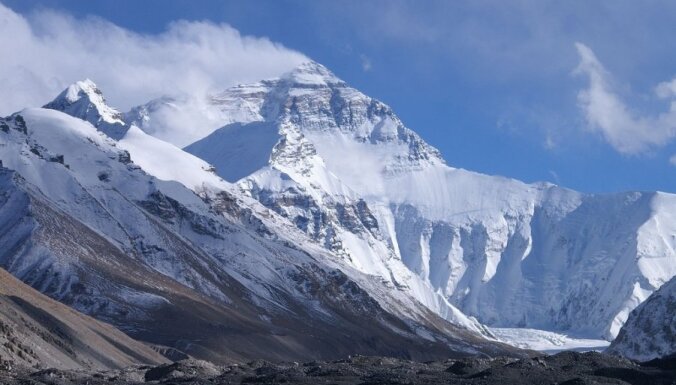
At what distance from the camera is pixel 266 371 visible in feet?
443

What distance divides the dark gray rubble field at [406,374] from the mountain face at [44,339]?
37.3 feet

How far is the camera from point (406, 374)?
12012 cm

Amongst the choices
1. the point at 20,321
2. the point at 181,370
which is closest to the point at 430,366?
the point at 181,370

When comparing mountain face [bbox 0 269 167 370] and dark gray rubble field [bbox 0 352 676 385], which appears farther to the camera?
mountain face [bbox 0 269 167 370]

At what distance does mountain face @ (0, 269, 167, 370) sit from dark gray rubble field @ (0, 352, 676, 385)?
11.4 m

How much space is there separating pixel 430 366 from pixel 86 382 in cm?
4114

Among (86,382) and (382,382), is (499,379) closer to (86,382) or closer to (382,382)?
(382,382)

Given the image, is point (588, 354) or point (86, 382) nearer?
point (86, 382)

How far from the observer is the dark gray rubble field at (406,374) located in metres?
112

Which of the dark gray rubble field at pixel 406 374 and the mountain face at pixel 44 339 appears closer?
the dark gray rubble field at pixel 406 374

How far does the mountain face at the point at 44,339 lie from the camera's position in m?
147

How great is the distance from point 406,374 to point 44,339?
217 feet

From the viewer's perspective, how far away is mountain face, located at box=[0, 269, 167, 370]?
147 meters

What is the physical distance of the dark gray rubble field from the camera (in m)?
112
